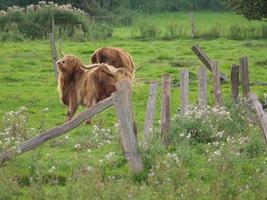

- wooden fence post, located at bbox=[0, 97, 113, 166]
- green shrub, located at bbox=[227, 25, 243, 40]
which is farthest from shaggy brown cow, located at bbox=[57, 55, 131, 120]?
green shrub, located at bbox=[227, 25, 243, 40]

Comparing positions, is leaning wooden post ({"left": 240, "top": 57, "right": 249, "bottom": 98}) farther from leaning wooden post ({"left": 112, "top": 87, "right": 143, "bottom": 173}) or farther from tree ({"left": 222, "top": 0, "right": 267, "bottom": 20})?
tree ({"left": 222, "top": 0, "right": 267, "bottom": 20})

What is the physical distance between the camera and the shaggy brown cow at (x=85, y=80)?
55.6ft

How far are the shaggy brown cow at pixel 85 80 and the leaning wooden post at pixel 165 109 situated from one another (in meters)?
4.44

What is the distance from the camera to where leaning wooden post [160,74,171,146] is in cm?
→ 1203

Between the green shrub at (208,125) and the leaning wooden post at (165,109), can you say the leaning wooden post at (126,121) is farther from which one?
the green shrub at (208,125)

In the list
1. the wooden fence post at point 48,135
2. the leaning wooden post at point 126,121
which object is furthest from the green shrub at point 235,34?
the wooden fence post at point 48,135

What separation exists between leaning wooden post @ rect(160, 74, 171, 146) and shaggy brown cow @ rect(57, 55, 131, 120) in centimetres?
444

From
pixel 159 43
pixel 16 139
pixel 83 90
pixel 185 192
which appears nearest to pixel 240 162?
pixel 185 192

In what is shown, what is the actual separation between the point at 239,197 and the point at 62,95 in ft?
28.8

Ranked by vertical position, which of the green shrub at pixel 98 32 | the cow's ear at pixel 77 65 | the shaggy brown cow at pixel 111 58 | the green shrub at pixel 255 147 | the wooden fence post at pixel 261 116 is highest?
the wooden fence post at pixel 261 116

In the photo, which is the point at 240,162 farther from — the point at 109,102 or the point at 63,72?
the point at 63,72

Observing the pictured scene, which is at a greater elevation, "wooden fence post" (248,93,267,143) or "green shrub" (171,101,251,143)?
"wooden fence post" (248,93,267,143)

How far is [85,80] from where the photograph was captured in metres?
17.1

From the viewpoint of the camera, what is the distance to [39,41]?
125 feet
